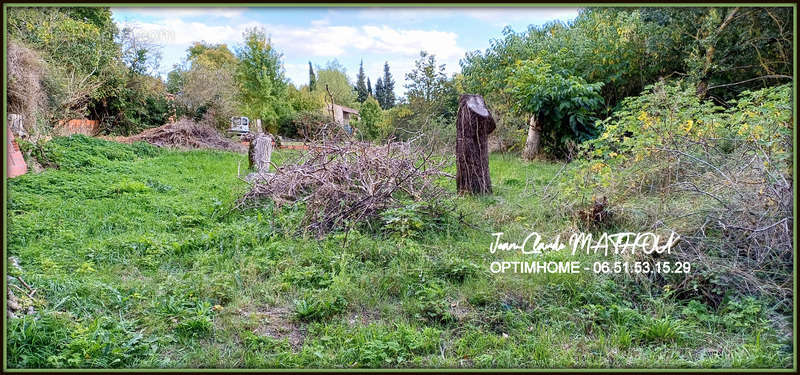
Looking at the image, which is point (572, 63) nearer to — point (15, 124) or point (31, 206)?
point (31, 206)

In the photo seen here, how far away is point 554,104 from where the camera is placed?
35.5 ft

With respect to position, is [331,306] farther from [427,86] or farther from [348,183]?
[427,86]

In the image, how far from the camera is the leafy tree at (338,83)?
16750 millimetres

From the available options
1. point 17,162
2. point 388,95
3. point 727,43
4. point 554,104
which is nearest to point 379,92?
point 388,95

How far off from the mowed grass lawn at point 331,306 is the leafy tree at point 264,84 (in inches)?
592

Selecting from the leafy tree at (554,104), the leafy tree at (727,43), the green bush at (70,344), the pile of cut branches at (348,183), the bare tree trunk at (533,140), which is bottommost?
the green bush at (70,344)

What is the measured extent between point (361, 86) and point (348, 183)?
1220 centimetres

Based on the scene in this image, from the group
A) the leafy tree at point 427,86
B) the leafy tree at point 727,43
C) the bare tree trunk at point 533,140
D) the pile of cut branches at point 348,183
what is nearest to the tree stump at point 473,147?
the pile of cut branches at point 348,183

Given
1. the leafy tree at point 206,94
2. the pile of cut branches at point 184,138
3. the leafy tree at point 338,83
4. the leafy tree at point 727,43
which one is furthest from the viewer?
the leafy tree at point 206,94

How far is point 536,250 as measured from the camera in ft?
12.7

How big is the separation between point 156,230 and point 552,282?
13.5 feet

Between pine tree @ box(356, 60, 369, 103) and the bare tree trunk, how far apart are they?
18.3 feet

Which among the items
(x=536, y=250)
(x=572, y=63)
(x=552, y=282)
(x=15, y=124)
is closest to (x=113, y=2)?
(x=552, y=282)

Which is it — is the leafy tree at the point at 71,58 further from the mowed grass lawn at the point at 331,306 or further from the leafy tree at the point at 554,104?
the leafy tree at the point at 554,104
